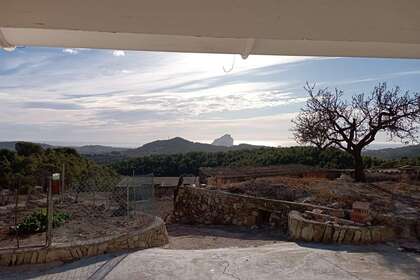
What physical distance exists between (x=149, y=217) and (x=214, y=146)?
17.4 meters

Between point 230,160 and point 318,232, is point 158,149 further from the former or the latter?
point 318,232

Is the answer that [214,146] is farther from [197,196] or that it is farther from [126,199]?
[126,199]

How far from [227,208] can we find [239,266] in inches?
226

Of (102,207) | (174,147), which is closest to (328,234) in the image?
(102,207)

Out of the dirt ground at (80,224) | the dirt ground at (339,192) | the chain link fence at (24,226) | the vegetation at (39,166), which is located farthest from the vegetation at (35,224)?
the dirt ground at (339,192)

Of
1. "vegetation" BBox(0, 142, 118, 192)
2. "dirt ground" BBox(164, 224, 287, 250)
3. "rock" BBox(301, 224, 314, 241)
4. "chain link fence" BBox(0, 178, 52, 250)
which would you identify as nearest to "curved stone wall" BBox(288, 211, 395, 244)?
"rock" BBox(301, 224, 314, 241)

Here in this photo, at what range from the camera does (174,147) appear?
78.1 ft

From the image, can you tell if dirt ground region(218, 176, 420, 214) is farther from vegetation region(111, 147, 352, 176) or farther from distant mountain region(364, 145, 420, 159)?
vegetation region(111, 147, 352, 176)

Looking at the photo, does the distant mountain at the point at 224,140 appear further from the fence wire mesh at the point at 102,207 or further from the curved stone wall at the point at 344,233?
the curved stone wall at the point at 344,233

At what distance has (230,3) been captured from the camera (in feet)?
3.81

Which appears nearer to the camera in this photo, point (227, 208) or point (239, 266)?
point (239, 266)

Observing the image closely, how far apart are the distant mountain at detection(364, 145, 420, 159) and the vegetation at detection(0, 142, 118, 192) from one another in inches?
394

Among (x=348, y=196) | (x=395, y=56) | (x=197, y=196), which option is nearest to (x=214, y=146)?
(x=197, y=196)

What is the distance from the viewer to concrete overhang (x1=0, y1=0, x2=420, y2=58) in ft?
3.85
